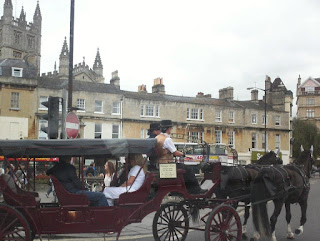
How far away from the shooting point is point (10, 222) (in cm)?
625

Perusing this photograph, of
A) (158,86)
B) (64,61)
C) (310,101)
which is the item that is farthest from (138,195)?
(64,61)

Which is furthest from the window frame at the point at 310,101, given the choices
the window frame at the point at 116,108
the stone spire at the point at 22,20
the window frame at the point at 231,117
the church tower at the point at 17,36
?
the stone spire at the point at 22,20

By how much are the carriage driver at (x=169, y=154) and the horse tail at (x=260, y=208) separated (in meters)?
1.35

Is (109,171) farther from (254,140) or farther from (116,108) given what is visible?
(254,140)

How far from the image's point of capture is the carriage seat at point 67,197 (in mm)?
6449

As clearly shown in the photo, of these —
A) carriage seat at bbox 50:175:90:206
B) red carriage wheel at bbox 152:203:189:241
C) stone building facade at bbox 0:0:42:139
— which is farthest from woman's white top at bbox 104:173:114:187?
stone building facade at bbox 0:0:42:139

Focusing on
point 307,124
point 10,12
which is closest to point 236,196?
point 307,124

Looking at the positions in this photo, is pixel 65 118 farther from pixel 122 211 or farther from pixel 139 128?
pixel 139 128

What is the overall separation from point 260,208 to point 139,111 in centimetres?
3189

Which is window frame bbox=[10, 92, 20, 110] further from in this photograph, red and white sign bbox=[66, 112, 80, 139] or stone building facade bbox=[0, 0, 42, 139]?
red and white sign bbox=[66, 112, 80, 139]

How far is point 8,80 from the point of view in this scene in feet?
114

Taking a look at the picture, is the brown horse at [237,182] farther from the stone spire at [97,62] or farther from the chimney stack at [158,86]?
the stone spire at [97,62]

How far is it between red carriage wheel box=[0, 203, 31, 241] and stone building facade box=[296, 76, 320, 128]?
88.6 m

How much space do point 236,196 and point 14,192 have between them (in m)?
4.68
